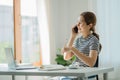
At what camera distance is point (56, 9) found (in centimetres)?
470

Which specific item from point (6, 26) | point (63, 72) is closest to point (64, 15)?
point (6, 26)

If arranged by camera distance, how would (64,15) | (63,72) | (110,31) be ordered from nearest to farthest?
(63,72)
(110,31)
(64,15)

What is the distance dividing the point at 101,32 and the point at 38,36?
1029 mm

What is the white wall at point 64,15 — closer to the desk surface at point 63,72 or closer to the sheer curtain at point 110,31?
the sheer curtain at point 110,31

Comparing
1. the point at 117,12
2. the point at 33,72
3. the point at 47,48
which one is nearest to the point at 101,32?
the point at 117,12

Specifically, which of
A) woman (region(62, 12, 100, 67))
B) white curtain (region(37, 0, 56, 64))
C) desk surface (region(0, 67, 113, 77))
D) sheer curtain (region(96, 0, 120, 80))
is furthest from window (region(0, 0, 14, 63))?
desk surface (region(0, 67, 113, 77))

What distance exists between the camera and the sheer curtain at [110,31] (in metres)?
4.21

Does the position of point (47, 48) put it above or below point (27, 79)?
above

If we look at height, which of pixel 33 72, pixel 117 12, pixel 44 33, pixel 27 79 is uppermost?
pixel 117 12

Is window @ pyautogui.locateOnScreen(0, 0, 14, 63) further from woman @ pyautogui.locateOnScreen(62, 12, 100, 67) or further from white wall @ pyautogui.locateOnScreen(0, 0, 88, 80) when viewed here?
woman @ pyautogui.locateOnScreen(62, 12, 100, 67)

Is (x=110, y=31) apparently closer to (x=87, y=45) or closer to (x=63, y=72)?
(x=87, y=45)

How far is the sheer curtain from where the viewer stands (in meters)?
4.21

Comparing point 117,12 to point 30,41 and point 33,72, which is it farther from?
point 33,72

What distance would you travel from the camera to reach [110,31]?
4.27 meters
